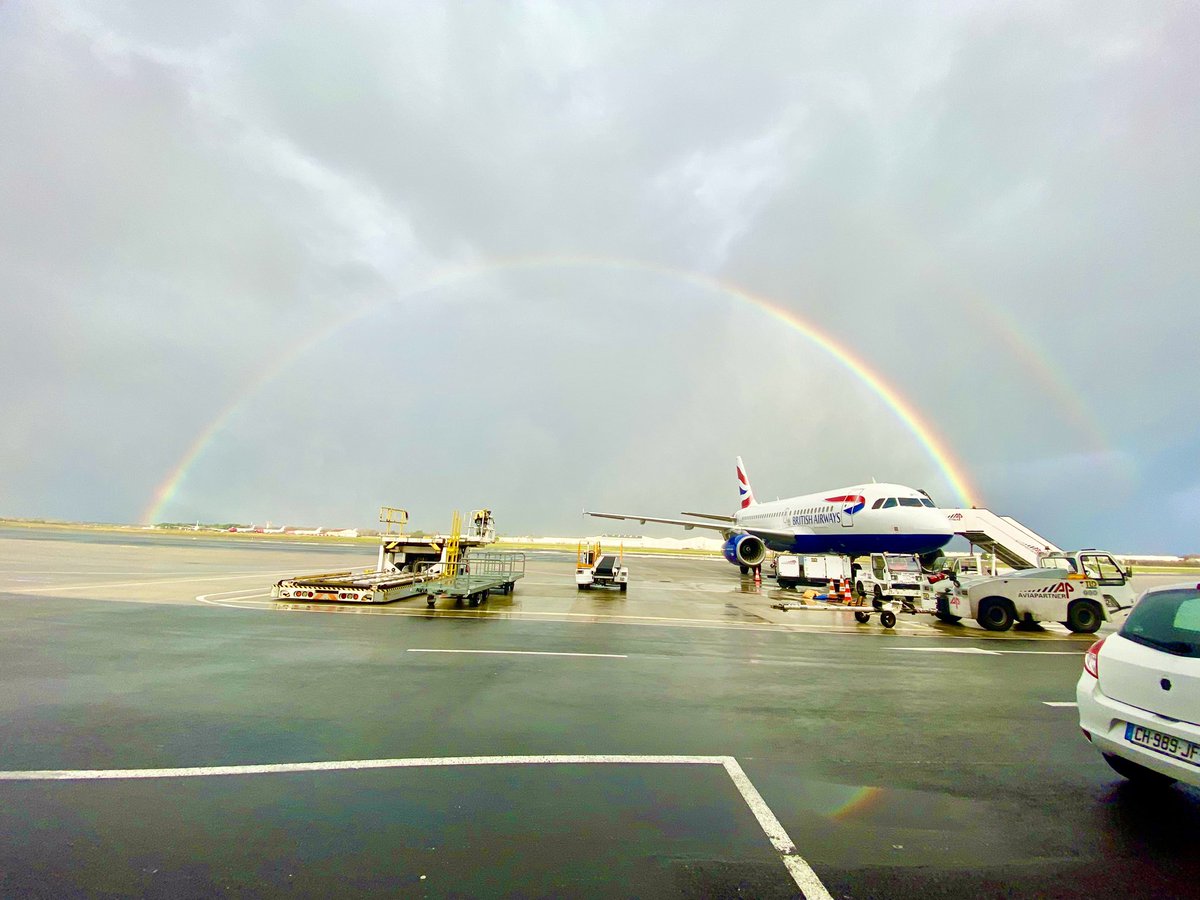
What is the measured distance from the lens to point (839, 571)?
83.0 feet

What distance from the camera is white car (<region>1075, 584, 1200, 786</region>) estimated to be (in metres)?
4.23

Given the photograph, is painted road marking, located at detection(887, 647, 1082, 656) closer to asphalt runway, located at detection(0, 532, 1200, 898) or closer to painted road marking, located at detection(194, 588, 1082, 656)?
asphalt runway, located at detection(0, 532, 1200, 898)

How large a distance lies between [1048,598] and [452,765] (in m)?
16.8

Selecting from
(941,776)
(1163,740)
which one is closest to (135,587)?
(941,776)

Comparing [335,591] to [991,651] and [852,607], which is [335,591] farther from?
[991,651]

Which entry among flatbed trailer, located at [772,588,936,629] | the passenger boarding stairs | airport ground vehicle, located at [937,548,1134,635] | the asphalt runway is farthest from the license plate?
the passenger boarding stairs

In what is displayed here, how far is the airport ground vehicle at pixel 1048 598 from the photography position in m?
15.4

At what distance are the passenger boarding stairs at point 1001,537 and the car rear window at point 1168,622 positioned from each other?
2733 centimetres

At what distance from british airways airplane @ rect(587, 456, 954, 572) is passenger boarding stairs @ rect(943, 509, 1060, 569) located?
606cm

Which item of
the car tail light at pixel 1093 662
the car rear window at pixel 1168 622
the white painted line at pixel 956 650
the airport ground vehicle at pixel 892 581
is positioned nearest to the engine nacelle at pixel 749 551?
the airport ground vehicle at pixel 892 581

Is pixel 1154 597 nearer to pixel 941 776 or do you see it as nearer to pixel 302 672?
pixel 941 776

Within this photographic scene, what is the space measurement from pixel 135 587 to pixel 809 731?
846 inches

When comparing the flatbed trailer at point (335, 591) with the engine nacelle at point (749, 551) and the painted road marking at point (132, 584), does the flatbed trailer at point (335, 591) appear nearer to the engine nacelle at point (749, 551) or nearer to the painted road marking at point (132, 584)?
the painted road marking at point (132, 584)

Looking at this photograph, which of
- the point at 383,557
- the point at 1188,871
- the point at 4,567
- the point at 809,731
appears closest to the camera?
the point at 1188,871
